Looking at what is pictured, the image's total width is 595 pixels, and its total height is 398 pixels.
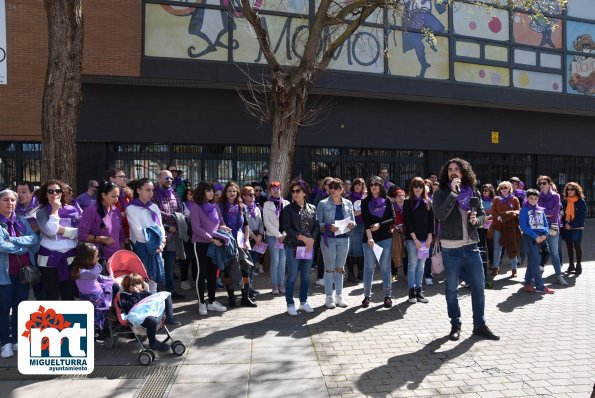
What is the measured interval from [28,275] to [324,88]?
34.7ft

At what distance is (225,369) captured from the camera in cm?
492

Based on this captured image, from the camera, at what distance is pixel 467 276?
5.91m

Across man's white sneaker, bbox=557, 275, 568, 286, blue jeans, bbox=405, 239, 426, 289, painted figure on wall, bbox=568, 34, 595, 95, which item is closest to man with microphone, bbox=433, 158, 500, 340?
blue jeans, bbox=405, 239, 426, 289

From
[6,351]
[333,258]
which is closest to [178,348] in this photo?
[6,351]

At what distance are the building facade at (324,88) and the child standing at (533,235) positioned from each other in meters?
4.95

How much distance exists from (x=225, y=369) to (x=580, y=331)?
Answer: 449cm

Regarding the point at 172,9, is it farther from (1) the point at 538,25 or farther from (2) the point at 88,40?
(1) the point at 538,25

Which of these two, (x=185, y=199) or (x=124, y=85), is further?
(x=124, y=85)

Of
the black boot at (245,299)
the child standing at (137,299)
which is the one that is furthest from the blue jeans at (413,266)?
the child standing at (137,299)

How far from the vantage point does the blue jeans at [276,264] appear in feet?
27.3

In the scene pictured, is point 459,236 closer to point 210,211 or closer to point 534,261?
point 534,261

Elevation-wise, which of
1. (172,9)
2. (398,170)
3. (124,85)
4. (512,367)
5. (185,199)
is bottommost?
(512,367)

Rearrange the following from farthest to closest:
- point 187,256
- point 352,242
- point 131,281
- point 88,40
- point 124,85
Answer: point 124,85
point 88,40
point 352,242
point 187,256
point 131,281

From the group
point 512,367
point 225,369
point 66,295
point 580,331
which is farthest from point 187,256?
Answer: point 580,331
